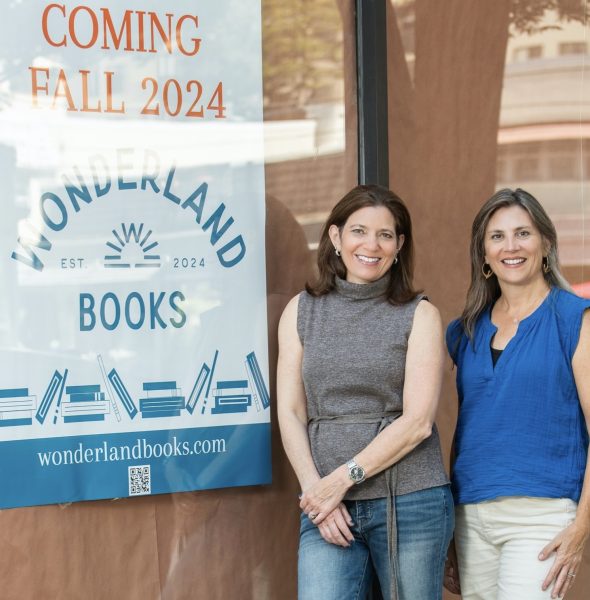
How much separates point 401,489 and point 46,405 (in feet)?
3.46

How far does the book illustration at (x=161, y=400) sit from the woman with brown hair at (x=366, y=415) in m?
0.37

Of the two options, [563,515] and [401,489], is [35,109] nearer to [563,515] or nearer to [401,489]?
[401,489]

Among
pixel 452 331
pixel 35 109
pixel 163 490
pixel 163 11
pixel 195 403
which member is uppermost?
pixel 163 11

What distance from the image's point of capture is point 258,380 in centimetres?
332

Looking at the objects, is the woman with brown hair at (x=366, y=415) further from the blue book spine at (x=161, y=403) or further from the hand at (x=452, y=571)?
the blue book spine at (x=161, y=403)

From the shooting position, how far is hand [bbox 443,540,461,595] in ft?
9.66

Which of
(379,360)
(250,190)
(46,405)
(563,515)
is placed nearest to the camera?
(563,515)

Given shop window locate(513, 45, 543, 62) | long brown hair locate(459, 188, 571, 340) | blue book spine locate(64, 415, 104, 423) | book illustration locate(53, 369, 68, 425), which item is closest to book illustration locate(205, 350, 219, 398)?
blue book spine locate(64, 415, 104, 423)

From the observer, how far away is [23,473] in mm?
3023

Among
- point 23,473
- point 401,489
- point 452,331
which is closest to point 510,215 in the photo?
point 452,331

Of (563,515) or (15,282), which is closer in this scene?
(563,515)

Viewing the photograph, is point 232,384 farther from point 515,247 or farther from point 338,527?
point 515,247

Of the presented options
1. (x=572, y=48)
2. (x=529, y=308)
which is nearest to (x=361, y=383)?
(x=529, y=308)

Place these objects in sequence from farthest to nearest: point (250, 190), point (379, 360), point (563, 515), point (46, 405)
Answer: point (250, 190)
point (46, 405)
point (379, 360)
point (563, 515)
